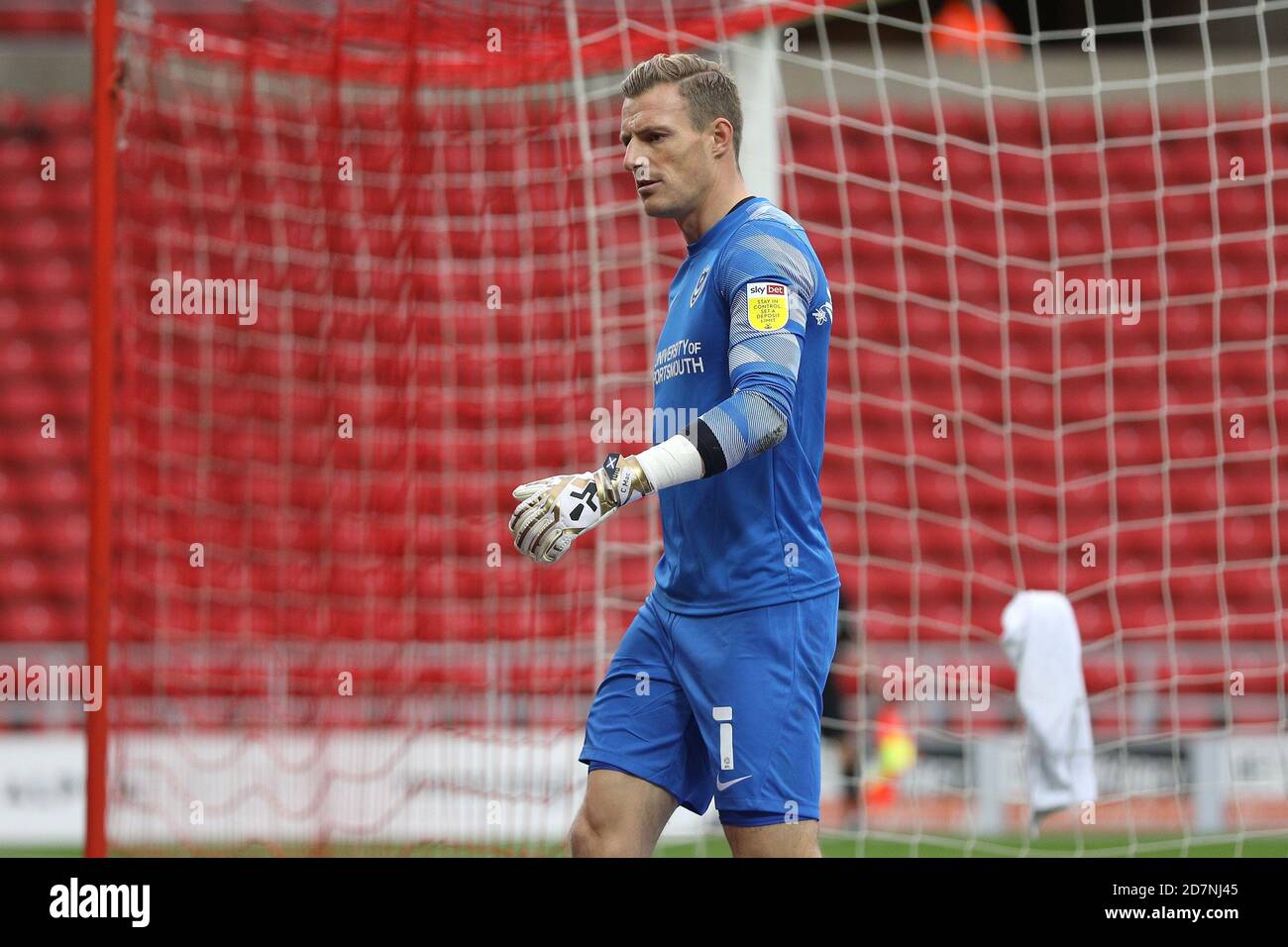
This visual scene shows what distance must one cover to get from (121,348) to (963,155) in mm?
8219

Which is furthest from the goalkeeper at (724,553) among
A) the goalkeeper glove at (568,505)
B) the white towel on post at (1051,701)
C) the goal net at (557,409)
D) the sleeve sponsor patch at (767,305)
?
the white towel on post at (1051,701)

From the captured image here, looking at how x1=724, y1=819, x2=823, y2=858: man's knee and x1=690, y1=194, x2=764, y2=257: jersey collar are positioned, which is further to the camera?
x1=690, y1=194, x2=764, y2=257: jersey collar

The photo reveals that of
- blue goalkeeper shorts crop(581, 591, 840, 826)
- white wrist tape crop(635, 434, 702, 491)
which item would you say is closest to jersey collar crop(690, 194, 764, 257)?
white wrist tape crop(635, 434, 702, 491)

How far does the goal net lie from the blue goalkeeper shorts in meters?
1.96

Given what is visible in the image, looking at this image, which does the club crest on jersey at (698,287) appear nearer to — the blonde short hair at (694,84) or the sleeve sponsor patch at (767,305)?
the sleeve sponsor patch at (767,305)

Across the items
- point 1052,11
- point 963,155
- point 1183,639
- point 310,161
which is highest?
point 1052,11

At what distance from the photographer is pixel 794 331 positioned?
10.3 ft

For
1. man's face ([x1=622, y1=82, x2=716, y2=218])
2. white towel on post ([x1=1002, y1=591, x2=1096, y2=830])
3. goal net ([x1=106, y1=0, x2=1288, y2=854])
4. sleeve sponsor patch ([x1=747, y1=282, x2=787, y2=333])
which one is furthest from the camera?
white towel on post ([x1=1002, y1=591, x2=1096, y2=830])

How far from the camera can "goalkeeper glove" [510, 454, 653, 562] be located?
116 inches

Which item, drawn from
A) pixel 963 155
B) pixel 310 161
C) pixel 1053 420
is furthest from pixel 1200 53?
pixel 310 161

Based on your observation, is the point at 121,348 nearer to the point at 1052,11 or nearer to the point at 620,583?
the point at 620,583

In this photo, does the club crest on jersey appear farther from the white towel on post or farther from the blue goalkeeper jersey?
the white towel on post

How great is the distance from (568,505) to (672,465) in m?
0.21

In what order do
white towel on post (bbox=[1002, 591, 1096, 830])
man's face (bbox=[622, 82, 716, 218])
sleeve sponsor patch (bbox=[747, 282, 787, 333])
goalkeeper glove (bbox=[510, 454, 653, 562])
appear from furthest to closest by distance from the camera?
white towel on post (bbox=[1002, 591, 1096, 830]), man's face (bbox=[622, 82, 716, 218]), sleeve sponsor patch (bbox=[747, 282, 787, 333]), goalkeeper glove (bbox=[510, 454, 653, 562])
